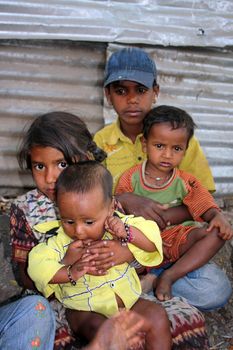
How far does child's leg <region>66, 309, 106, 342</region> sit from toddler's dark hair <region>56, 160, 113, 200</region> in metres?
0.51

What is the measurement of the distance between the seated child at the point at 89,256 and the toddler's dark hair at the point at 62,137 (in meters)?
0.14

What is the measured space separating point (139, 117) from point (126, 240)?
95 cm

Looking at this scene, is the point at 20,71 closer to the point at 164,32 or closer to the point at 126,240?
the point at 164,32

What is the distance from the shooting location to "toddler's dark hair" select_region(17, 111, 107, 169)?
7.32 feet

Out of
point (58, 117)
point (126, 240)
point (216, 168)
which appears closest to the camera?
point (126, 240)

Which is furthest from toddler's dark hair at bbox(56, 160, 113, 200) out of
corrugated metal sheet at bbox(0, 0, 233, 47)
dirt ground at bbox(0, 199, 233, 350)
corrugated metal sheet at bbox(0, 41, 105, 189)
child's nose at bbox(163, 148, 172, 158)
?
corrugated metal sheet at bbox(0, 41, 105, 189)

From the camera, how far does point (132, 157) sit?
301 centimetres

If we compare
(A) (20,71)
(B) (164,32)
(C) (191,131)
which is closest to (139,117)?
(C) (191,131)

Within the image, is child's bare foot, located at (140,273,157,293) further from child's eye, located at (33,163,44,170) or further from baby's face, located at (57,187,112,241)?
child's eye, located at (33,163,44,170)

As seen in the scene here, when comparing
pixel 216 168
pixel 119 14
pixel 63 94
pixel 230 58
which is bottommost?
pixel 216 168

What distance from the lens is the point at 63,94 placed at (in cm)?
418

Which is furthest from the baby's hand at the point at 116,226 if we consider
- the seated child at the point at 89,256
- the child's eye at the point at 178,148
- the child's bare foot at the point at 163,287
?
the child's eye at the point at 178,148

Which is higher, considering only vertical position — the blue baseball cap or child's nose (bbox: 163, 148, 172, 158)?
the blue baseball cap

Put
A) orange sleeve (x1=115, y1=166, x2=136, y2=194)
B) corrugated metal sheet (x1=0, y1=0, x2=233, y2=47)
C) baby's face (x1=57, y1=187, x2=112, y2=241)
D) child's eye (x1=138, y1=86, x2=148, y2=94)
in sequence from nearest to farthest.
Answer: baby's face (x1=57, y1=187, x2=112, y2=241)
orange sleeve (x1=115, y1=166, x2=136, y2=194)
child's eye (x1=138, y1=86, x2=148, y2=94)
corrugated metal sheet (x1=0, y1=0, x2=233, y2=47)
